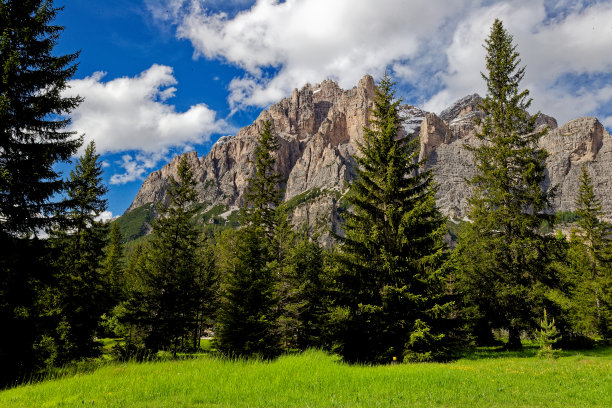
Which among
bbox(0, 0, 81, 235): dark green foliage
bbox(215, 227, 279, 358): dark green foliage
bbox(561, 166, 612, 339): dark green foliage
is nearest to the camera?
bbox(0, 0, 81, 235): dark green foliage

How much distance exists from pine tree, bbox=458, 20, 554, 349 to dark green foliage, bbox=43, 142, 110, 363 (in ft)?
81.4

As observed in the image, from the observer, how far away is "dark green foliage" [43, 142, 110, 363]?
1862 centimetres

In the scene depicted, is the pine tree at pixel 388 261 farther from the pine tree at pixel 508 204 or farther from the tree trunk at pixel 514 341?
the tree trunk at pixel 514 341

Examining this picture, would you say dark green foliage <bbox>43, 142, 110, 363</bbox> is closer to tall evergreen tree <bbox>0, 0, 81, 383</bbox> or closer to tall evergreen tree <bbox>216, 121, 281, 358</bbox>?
tall evergreen tree <bbox>0, 0, 81, 383</bbox>

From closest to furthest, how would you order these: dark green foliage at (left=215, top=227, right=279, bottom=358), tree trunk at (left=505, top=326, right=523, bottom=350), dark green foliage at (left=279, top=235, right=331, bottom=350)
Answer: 1. dark green foliage at (left=215, top=227, right=279, bottom=358)
2. tree trunk at (left=505, top=326, right=523, bottom=350)
3. dark green foliage at (left=279, top=235, right=331, bottom=350)

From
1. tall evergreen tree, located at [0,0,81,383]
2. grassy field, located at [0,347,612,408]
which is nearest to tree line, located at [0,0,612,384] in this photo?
tall evergreen tree, located at [0,0,81,383]

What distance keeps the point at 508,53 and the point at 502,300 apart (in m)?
16.0

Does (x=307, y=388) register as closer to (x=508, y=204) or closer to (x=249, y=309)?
(x=249, y=309)

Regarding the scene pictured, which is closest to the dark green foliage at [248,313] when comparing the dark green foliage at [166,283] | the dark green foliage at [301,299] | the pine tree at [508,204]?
the dark green foliage at [301,299]

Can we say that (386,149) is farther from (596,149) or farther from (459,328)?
(596,149)

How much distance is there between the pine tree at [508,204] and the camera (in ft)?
58.7

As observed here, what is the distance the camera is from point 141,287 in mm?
22500

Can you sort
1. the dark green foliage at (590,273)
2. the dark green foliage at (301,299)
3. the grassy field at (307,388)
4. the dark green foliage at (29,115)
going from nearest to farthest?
the grassy field at (307,388) → the dark green foliage at (29,115) → the dark green foliage at (301,299) → the dark green foliage at (590,273)

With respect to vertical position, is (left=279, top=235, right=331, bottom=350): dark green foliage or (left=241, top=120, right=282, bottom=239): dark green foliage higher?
(left=241, top=120, right=282, bottom=239): dark green foliage
